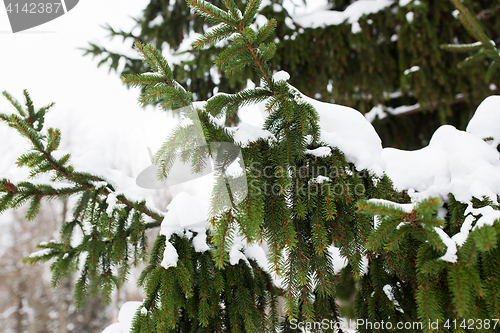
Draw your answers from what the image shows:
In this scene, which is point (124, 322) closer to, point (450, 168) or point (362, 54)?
point (450, 168)

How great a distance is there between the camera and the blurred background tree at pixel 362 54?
3752mm

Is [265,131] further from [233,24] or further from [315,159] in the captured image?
[233,24]

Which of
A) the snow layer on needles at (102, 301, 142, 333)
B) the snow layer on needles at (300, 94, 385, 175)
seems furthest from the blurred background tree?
the snow layer on needles at (102, 301, 142, 333)

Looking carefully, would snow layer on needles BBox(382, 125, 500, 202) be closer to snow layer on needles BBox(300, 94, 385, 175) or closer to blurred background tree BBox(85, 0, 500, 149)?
snow layer on needles BBox(300, 94, 385, 175)

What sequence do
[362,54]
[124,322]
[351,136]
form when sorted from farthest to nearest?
[362,54] < [124,322] < [351,136]

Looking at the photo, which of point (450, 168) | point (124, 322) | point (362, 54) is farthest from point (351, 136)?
point (362, 54)

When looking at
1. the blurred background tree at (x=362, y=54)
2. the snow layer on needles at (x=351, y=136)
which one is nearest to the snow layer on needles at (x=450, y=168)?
the snow layer on needles at (x=351, y=136)

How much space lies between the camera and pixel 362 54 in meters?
4.03

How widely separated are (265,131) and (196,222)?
0.66 metres

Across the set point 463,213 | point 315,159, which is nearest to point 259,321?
point 315,159

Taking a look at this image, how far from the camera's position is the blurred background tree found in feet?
12.3

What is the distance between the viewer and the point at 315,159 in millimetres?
1338

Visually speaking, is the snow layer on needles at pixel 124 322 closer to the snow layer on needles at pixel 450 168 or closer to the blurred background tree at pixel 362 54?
the snow layer on needles at pixel 450 168

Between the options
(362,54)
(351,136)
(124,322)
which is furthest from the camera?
(362,54)
